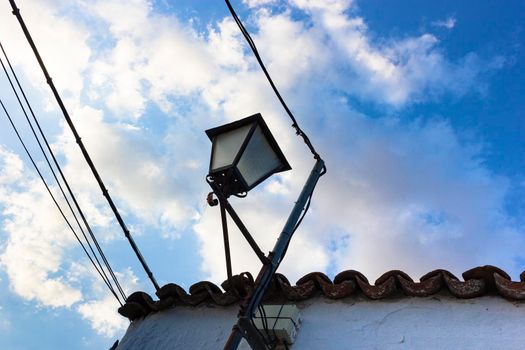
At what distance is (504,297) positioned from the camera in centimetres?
294

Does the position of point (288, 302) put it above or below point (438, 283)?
above

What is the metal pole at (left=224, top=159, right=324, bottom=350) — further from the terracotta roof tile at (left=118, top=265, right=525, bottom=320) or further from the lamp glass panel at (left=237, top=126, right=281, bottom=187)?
the lamp glass panel at (left=237, top=126, right=281, bottom=187)

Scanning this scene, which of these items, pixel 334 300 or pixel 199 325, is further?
pixel 199 325

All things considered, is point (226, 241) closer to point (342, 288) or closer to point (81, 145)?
point (342, 288)

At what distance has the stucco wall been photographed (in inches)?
109

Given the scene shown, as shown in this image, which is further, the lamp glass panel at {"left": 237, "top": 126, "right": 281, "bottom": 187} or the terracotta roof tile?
the terracotta roof tile

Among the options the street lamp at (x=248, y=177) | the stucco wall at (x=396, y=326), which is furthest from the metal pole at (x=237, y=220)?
the stucco wall at (x=396, y=326)

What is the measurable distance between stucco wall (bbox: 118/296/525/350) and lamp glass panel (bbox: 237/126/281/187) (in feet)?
4.22

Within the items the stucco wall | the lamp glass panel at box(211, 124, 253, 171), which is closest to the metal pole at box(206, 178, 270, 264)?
the lamp glass panel at box(211, 124, 253, 171)

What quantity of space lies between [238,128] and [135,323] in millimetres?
2576

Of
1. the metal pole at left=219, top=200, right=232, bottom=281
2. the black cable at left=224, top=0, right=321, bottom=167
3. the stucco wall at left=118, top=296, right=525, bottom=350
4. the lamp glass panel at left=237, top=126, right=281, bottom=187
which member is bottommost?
the stucco wall at left=118, top=296, right=525, bottom=350

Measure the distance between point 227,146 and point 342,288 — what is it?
156 cm

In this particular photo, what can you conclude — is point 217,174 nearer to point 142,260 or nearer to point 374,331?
point 374,331

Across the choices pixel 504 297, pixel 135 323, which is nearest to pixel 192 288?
pixel 135 323
